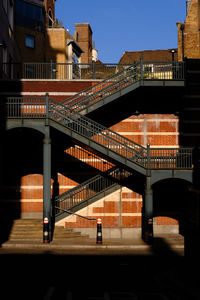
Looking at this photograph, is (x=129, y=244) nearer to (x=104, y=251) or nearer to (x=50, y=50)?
(x=104, y=251)

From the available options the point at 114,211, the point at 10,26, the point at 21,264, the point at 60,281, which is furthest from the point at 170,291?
the point at 10,26

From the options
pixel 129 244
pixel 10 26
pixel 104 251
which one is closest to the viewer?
pixel 104 251

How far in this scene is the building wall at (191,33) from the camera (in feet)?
86.8

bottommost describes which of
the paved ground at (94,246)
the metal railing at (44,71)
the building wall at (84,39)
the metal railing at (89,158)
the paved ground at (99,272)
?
the paved ground at (94,246)

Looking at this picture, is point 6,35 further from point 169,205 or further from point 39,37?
point 169,205

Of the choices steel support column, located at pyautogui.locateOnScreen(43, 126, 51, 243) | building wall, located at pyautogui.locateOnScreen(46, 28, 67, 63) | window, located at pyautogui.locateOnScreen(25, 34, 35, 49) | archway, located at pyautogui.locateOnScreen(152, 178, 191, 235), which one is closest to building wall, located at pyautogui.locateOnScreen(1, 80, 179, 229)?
archway, located at pyautogui.locateOnScreen(152, 178, 191, 235)

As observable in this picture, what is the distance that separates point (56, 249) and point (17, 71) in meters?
18.9

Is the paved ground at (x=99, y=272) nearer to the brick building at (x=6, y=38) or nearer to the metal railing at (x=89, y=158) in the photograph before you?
the metal railing at (x=89, y=158)

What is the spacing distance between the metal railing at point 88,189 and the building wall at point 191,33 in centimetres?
1157

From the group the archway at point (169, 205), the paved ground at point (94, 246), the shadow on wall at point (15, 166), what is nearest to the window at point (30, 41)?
the shadow on wall at point (15, 166)

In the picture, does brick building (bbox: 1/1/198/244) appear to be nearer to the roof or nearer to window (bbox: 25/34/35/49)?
window (bbox: 25/34/35/49)

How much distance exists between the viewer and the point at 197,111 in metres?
21.8

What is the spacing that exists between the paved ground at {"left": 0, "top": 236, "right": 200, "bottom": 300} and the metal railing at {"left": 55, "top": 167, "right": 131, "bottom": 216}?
2480 millimetres

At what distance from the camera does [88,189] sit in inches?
782
